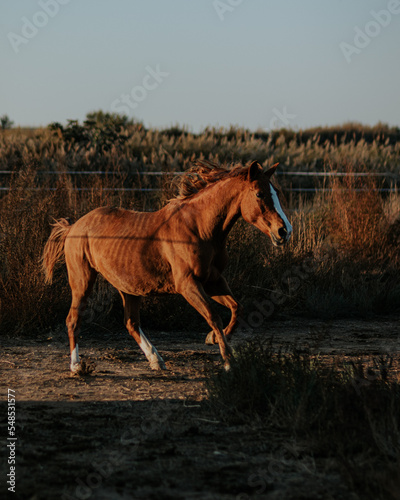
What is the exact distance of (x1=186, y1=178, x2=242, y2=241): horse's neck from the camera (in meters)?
6.86

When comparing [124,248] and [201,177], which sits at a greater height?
[201,177]

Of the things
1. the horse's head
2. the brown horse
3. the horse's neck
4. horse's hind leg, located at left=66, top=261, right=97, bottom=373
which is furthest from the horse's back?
the horse's head

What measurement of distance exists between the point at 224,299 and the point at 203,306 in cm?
48

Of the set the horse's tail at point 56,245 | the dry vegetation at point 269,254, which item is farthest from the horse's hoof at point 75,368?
the dry vegetation at point 269,254

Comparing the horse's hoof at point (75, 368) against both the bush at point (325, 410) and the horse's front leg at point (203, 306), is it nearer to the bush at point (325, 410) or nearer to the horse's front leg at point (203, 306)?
the horse's front leg at point (203, 306)

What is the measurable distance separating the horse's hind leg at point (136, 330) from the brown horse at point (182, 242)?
0.01 meters

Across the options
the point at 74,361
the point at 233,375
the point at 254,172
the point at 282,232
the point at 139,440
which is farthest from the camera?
the point at 74,361

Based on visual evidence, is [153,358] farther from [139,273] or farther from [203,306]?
[203,306]

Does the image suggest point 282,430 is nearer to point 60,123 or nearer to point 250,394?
point 250,394

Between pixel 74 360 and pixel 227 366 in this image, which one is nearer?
pixel 227 366

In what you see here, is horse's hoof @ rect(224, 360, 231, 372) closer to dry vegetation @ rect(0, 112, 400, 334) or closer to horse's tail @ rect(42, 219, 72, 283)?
dry vegetation @ rect(0, 112, 400, 334)

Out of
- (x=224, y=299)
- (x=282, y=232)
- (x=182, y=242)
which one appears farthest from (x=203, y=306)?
(x=282, y=232)

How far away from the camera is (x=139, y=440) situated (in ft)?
15.8

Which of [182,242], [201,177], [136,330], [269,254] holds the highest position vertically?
[201,177]
